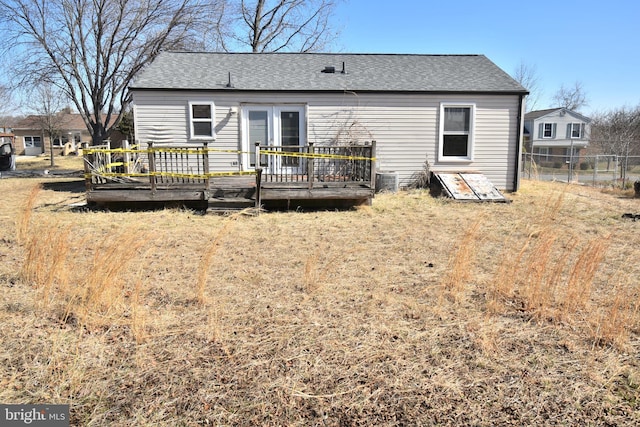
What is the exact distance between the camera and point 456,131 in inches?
501

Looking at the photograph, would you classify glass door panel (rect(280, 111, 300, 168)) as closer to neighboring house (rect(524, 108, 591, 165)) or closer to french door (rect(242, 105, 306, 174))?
french door (rect(242, 105, 306, 174))

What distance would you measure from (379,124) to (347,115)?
3.10 ft

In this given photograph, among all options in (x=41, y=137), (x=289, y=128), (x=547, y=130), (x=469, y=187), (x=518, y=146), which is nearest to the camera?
(x=469, y=187)

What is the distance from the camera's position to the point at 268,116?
487 inches

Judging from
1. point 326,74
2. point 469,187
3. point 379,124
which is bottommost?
point 469,187

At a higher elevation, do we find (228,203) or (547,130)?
(547,130)

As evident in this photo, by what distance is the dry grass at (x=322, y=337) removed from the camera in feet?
8.75

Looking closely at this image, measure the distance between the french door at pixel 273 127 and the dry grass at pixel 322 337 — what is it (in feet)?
21.2

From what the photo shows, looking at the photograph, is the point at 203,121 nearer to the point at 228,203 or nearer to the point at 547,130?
the point at 228,203

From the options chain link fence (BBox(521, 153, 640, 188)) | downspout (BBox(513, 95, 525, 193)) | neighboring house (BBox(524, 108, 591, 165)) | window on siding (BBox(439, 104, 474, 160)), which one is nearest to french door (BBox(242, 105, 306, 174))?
window on siding (BBox(439, 104, 474, 160))

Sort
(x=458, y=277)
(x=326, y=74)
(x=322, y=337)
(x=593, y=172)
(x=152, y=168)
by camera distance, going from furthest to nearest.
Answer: (x=593, y=172) < (x=326, y=74) < (x=152, y=168) < (x=458, y=277) < (x=322, y=337)

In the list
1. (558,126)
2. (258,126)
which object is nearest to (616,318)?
(258,126)

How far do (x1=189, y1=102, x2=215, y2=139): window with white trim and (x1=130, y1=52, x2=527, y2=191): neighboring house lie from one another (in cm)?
3

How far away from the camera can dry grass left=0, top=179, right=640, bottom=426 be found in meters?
2.67
